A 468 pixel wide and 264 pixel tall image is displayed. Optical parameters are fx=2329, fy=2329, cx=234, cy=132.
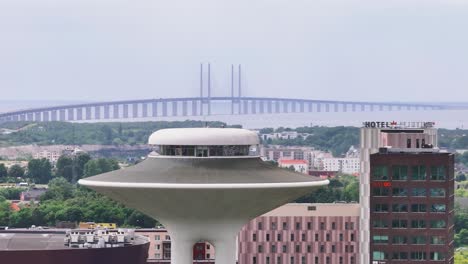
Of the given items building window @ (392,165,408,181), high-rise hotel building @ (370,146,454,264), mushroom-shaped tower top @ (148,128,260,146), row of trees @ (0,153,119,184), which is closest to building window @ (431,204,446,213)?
high-rise hotel building @ (370,146,454,264)

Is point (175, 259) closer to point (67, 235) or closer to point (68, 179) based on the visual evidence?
point (67, 235)

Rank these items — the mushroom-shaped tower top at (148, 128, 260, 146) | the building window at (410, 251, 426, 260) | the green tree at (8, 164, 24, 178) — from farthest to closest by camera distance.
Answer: the green tree at (8, 164, 24, 178), the building window at (410, 251, 426, 260), the mushroom-shaped tower top at (148, 128, 260, 146)

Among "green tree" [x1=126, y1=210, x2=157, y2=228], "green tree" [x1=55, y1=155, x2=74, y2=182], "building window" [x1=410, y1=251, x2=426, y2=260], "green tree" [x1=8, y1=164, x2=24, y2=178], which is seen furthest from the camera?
"green tree" [x1=8, y1=164, x2=24, y2=178]

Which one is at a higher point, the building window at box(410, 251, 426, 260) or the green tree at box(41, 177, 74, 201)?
the building window at box(410, 251, 426, 260)

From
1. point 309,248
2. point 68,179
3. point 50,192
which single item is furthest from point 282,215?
point 68,179

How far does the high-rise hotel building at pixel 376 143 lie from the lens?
81812 millimetres

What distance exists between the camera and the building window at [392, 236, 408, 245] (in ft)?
260

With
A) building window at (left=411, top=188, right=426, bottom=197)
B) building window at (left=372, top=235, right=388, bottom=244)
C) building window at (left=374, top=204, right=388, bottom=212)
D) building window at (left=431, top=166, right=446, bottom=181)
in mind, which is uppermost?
building window at (left=431, top=166, right=446, bottom=181)

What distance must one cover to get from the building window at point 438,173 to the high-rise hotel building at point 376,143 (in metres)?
A: 1.84

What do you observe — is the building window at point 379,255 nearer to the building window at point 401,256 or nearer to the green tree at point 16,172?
the building window at point 401,256

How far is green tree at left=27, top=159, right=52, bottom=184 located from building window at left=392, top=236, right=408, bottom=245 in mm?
107989

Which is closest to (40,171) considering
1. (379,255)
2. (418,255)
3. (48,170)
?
(48,170)

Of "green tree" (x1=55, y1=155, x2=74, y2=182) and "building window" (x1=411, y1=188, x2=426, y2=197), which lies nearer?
"building window" (x1=411, y1=188, x2=426, y2=197)

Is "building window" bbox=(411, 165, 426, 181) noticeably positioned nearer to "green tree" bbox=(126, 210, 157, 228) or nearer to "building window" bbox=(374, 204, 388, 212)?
"building window" bbox=(374, 204, 388, 212)
